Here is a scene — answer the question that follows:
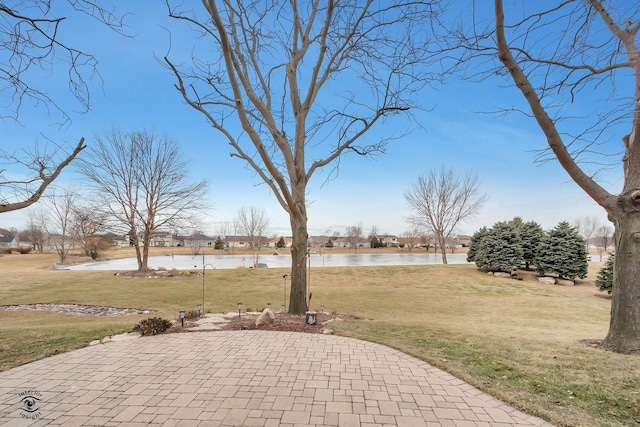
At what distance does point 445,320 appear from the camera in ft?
27.1

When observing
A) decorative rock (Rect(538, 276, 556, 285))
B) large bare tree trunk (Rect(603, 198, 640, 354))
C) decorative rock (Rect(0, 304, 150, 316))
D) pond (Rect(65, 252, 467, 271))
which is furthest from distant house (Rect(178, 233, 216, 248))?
large bare tree trunk (Rect(603, 198, 640, 354))

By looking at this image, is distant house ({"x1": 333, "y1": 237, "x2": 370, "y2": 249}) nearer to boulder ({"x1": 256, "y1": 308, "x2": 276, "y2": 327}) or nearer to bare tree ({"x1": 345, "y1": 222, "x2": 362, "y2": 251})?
Result: bare tree ({"x1": 345, "y1": 222, "x2": 362, "y2": 251})

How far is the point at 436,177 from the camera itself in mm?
25375

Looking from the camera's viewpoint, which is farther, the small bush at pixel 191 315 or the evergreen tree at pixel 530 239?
the evergreen tree at pixel 530 239

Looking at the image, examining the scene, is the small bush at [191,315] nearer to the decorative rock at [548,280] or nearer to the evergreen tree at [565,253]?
the decorative rock at [548,280]

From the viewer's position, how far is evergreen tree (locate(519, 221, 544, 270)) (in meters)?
17.8

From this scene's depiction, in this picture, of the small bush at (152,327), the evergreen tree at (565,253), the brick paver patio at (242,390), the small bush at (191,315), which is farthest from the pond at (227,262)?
the brick paver patio at (242,390)

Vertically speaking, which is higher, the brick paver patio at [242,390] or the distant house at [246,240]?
the distant house at [246,240]

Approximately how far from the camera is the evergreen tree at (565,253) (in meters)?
15.7

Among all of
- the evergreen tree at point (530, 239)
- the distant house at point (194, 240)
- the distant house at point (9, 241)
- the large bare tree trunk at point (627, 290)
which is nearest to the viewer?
the large bare tree trunk at point (627, 290)

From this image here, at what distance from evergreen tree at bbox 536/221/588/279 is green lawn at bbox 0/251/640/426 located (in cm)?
104

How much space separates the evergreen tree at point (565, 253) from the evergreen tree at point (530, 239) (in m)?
1.32

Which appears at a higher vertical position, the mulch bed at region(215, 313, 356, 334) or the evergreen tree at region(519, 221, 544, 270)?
the evergreen tree at region(519, 221, 544, 270)

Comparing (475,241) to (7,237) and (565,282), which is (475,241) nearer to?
(565,282)
